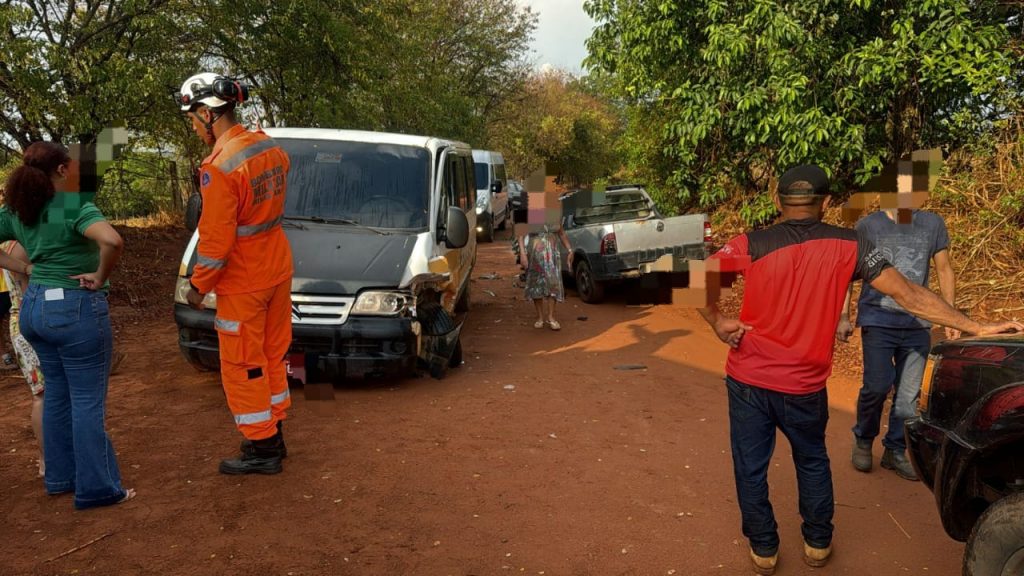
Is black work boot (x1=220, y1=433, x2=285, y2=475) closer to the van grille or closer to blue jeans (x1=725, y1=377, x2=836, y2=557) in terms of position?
the van grille

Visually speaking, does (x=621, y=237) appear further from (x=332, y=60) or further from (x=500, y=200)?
(x=500, y=200)

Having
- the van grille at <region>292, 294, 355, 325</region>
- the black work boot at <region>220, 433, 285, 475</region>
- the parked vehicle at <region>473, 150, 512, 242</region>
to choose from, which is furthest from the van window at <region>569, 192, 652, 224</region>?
the black work boot at <region>220, 433, 285, 475</region>

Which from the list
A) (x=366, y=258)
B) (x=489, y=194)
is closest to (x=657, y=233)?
(x=366, y=258)

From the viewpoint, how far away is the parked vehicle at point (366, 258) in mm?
5906

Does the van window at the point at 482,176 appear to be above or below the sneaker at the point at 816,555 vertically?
above

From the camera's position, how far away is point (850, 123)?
33.7 feet

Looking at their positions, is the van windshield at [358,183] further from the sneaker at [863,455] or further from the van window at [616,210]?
the van window at [616,210]

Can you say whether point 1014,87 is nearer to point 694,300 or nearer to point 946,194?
point 946,194

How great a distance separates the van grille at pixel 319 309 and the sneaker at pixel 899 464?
3953 millimetres

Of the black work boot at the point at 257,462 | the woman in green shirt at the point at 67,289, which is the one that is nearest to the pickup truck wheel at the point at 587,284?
the black work boot at the point at 257,462

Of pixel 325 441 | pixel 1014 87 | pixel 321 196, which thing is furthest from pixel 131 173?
pixel 1014 87

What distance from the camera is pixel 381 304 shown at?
19.6 ft

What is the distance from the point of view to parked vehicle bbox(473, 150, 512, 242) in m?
17.9

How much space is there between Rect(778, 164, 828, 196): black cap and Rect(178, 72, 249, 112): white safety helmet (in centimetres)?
301
